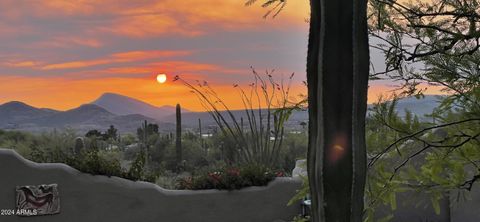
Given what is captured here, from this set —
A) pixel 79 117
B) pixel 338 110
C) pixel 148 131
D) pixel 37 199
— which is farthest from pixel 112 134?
pixel 338 110

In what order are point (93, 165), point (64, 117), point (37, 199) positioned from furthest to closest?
point (64, 117), point (93, 165), point (37, 199)

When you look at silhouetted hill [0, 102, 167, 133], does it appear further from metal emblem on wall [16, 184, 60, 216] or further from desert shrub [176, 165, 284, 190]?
metal emblem on wall [16, 184, 60, 216]

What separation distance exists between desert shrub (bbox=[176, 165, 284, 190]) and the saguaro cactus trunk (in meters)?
6.03

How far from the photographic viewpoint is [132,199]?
8.28 meters

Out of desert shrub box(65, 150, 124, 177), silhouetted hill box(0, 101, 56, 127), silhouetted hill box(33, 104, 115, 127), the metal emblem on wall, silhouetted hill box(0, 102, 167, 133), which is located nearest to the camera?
the metal emblem on wall

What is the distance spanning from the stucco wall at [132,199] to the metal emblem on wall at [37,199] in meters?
0.07

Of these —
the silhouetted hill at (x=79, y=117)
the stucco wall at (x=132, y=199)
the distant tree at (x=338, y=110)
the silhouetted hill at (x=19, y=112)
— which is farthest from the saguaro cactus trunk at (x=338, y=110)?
the silhouetted hill at (x=19, y=112)

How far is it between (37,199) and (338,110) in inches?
256

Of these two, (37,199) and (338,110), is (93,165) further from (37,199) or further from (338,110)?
(338,110)

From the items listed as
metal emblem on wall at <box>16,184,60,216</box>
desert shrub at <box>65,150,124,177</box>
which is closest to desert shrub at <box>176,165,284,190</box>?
desert shrub at <box>65,150,124,177</box>

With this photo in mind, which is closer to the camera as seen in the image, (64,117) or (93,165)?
(93,165)

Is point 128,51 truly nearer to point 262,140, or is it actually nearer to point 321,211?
point 262,140

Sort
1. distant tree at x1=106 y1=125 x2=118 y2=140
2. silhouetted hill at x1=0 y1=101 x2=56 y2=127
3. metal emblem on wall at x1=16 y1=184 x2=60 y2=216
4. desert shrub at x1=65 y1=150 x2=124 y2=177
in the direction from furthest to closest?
silhouetted hill at x1=0 y1=101 x2=56 y2=127 < distant tree at x1=106 y1=125 x2=118 y2=140 < desert shrub at x1=65 y1=150 x2=124 y2=177 < metal emblem on wall at x1=16 y1=184 x2=60 y2=216

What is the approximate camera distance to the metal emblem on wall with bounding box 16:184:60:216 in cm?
786
